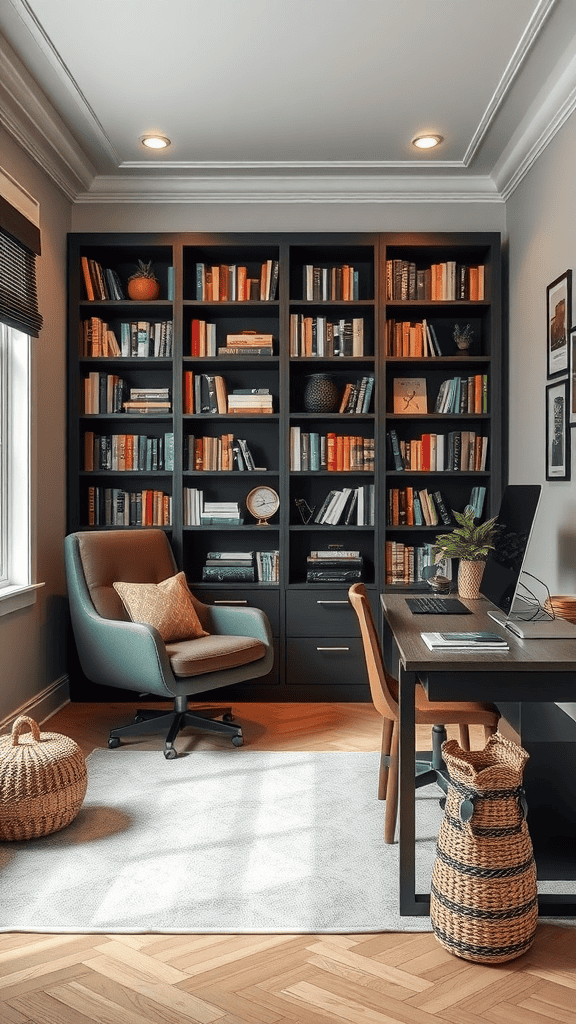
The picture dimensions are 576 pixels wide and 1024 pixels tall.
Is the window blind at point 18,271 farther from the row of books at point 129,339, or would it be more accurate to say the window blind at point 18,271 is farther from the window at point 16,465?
the row of books at point 129,339

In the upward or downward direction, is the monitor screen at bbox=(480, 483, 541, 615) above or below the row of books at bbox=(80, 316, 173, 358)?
below

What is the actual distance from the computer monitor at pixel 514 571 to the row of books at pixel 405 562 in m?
1.20

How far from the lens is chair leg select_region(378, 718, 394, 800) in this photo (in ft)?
9.66

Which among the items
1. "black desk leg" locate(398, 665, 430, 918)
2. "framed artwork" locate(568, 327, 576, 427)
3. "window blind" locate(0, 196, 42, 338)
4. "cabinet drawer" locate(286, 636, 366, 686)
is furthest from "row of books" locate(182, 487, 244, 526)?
"black desk leg" locate(398, 665, 430, 918)

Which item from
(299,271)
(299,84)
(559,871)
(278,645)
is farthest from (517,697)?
(299,271)

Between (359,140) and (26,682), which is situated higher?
(359,140)

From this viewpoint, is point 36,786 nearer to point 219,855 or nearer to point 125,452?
point 219,855

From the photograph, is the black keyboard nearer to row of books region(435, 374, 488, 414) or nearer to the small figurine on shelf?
row of books region(435, 374, 488, 414)

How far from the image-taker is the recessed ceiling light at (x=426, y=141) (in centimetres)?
404

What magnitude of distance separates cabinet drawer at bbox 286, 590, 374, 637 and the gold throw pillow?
664 mm

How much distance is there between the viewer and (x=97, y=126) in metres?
3.89

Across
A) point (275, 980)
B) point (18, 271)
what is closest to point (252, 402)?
point (18, 271)

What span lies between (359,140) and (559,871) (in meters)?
3.39

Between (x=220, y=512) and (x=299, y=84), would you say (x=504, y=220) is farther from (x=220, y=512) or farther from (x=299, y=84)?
(x=220, y=512)
